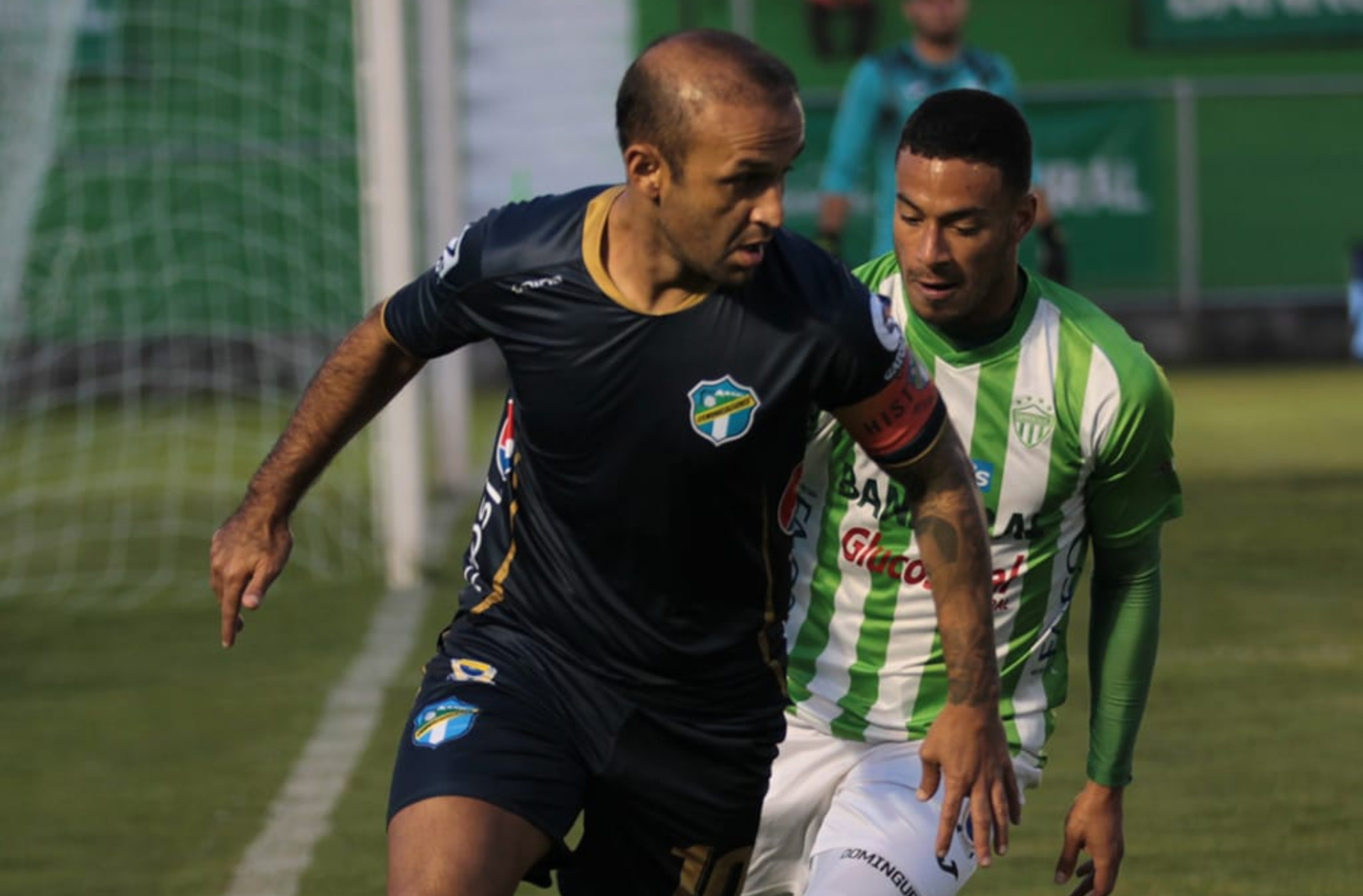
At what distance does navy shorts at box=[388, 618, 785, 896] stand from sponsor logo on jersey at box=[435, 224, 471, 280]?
0.58 metres

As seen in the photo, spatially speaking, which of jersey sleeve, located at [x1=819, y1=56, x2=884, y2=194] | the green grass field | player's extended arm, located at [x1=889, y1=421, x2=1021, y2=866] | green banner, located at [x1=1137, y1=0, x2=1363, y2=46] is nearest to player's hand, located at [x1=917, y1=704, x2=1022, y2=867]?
player's extended arm, located at [x1=889, y1=421, x2=1021, y2=866]

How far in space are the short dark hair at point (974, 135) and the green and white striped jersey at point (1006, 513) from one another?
0.23 m

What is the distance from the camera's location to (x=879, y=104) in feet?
32.4

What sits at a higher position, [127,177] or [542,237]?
[542,237]

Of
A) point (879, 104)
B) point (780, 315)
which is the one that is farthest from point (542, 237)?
point (879, 104)

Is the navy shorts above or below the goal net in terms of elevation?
above

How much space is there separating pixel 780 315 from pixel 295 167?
13962mm

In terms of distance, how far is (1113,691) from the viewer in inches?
167

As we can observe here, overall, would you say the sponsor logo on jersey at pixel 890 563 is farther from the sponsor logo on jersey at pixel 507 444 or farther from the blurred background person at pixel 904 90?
the blurred background person at pixel 904 90

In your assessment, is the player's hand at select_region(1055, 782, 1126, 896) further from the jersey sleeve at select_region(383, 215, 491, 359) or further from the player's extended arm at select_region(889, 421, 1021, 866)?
the jersey sleeve at select_region(383, 215, 491, 359)

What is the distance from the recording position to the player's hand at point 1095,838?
4141mm

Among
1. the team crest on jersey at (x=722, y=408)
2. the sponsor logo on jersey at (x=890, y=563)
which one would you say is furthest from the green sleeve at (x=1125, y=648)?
the team crest on jersey at (x=722, y=408)

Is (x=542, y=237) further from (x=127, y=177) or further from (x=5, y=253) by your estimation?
(x=127, y=177)

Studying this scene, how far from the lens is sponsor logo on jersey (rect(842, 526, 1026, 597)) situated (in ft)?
14.2
